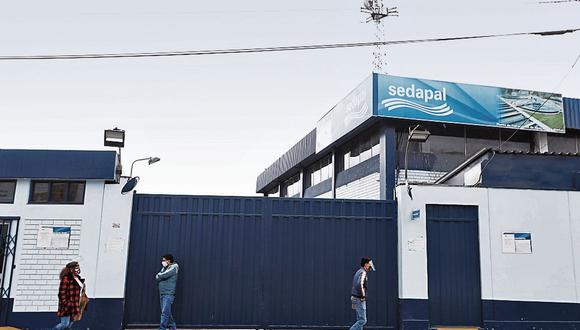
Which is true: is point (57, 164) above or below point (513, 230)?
above

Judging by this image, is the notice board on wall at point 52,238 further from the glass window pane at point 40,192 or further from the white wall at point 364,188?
the white wall at point 364,188

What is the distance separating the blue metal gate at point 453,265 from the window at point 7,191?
9.02 meters

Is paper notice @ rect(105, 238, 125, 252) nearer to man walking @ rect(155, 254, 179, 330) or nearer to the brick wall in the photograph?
the brick wall

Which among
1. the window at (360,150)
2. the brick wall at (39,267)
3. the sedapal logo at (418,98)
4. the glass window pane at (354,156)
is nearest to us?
the brick wall at (39,267)

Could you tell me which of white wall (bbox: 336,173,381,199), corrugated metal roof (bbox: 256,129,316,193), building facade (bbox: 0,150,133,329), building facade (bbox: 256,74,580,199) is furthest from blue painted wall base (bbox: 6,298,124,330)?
corrugated metal roof (bbox: 256,129,316,193)

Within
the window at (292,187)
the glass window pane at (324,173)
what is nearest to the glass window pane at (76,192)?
the glass window pane at (324,173)

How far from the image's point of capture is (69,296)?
919 cm

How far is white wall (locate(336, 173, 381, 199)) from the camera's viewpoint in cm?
1689

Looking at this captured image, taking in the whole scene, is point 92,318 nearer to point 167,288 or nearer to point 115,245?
point 115,245

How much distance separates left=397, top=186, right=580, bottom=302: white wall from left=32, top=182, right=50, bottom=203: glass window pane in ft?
25.2

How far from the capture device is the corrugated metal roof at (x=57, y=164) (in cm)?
1070

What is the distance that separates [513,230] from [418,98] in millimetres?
5535

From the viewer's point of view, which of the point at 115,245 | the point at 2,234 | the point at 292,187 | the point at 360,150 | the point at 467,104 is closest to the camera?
the point at 2,234

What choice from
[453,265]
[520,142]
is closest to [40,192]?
[453,265]
